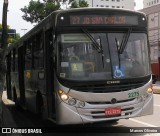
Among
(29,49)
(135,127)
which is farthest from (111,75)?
(29,49)

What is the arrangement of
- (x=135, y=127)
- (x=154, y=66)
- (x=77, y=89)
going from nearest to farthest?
(x=77, y=89) → (x=135, y=127) → (x=154, y=66)

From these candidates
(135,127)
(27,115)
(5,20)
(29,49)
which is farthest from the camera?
(27,115)

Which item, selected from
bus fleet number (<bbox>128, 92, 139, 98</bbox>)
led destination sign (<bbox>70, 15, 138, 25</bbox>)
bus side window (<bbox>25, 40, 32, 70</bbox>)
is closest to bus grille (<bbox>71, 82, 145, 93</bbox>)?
bus fleet number (<bbox>128, 92, 139, 98</bbox>)

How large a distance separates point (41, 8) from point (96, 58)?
3465 cm

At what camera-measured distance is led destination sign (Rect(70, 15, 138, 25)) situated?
33.1 feet

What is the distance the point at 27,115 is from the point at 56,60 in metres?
6.71

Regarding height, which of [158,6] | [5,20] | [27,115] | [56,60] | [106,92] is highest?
[158,6]

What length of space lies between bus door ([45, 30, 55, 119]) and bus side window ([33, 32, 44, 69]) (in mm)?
538

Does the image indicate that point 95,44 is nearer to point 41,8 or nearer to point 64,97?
point 64,97

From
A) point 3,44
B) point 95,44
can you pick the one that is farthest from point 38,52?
point 95,44

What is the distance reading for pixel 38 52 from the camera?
38.8ft

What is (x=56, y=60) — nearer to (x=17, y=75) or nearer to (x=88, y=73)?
(x=88, y=73)

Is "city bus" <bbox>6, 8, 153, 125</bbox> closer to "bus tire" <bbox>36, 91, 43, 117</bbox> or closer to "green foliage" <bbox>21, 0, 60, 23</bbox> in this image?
"bus tire" <bbox>36, 91, 43, 117</bbox>

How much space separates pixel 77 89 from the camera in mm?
9602
